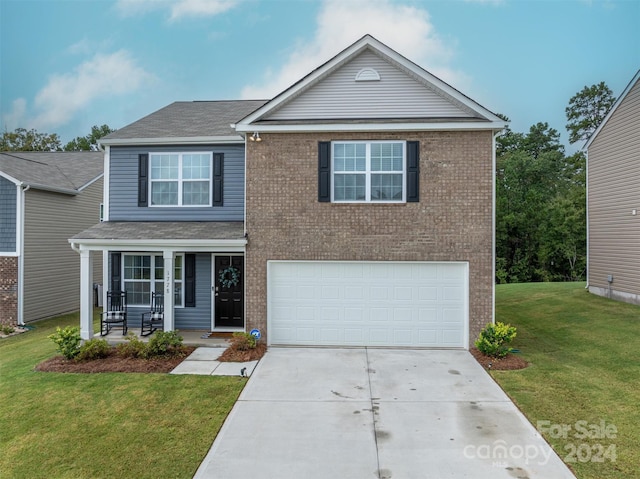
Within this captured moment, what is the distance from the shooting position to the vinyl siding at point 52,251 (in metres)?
13.8

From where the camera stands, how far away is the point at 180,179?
36.0 ft

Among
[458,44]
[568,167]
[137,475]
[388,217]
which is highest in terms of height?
[458,44]

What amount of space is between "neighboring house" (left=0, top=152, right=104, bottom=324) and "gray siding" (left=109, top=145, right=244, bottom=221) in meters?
4.83

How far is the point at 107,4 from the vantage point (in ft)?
68.8

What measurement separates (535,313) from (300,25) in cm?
1967

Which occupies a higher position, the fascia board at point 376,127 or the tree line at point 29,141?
the tree line at point 29,141

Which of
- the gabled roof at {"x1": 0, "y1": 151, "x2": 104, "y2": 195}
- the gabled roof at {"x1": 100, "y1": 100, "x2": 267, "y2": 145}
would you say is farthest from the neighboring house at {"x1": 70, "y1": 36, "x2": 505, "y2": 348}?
the gabled roof at {"x1": 0, "y1": 151, "x2": 104, "y2": 195}

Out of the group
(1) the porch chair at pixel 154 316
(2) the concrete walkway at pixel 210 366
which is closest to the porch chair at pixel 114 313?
(1) the porch chair at pixel 154 316

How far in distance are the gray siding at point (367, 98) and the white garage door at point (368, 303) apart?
363cm

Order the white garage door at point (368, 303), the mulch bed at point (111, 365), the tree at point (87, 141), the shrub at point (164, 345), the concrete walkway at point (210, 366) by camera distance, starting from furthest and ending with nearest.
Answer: the tree at point (87, 141) → the white garage door at point (368, 303) → the shrub at point (164, 345) → the mulch bed at point (111, 365) → the concrete walkway at point (210, 366)

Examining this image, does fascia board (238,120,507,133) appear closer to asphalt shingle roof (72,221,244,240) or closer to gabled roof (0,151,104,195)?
asphalt shingle roof (72,221,244,240)

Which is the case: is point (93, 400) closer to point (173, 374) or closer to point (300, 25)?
point (173, 374)

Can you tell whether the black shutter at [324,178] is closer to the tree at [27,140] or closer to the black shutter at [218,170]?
the black shutter at [218,170]

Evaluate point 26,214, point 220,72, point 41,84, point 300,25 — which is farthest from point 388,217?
point 41,84
